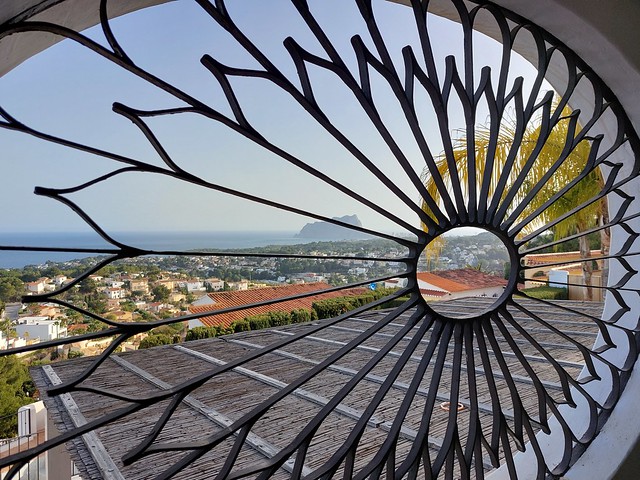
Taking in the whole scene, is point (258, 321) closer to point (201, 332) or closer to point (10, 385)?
point (201, 332)

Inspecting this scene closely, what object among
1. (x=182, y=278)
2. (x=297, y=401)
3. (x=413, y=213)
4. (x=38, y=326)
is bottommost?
(x=297, y=401)

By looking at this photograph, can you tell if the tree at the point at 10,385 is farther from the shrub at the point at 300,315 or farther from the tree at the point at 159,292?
the shrub at the point at 300,315

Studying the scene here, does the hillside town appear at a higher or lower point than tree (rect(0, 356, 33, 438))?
higher

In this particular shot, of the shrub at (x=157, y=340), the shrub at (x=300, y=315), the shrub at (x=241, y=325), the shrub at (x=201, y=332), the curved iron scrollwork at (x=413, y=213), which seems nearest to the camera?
the curved iron scrollwork at (x=413, y=213)

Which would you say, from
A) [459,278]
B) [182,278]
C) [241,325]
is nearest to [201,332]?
[241,325]

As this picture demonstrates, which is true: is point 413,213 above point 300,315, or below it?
above

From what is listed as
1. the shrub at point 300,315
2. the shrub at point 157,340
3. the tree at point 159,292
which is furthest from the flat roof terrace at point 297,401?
the shrub at point 300,315

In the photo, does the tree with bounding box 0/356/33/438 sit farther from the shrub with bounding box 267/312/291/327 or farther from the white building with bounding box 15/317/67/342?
the shrub with bounding box 267/312/291/327

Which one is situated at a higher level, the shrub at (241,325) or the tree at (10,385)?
the shrub at (241,325)

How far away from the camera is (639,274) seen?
2.94ft

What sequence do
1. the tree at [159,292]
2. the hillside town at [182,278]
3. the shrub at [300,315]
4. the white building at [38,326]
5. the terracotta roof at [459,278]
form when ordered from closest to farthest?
the hillside town at [182,278] < the white building at [38,326] < the tree at [159,292] < the terracotta roof at [459,278] < the shrub at [300,315]

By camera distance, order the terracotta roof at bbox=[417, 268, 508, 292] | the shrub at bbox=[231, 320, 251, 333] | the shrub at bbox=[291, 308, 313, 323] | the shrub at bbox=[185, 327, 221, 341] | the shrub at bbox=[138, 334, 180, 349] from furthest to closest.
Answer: the shrub at bbox=[291, 308, 313, 323] < the shrub at bbox=[231, 320, 251, 333] < the shrub at bbox=[185, 327, 221, 341] < the shrub at bbox=[138, 334, 180, 349] < the terracotta roof at bbox=[417, 268, 508, 292]

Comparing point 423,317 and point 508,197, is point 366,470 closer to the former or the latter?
point 423,317

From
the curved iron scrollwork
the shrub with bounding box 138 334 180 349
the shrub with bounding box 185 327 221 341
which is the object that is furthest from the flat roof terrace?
the shrub with bounding box 185 327 221 341
